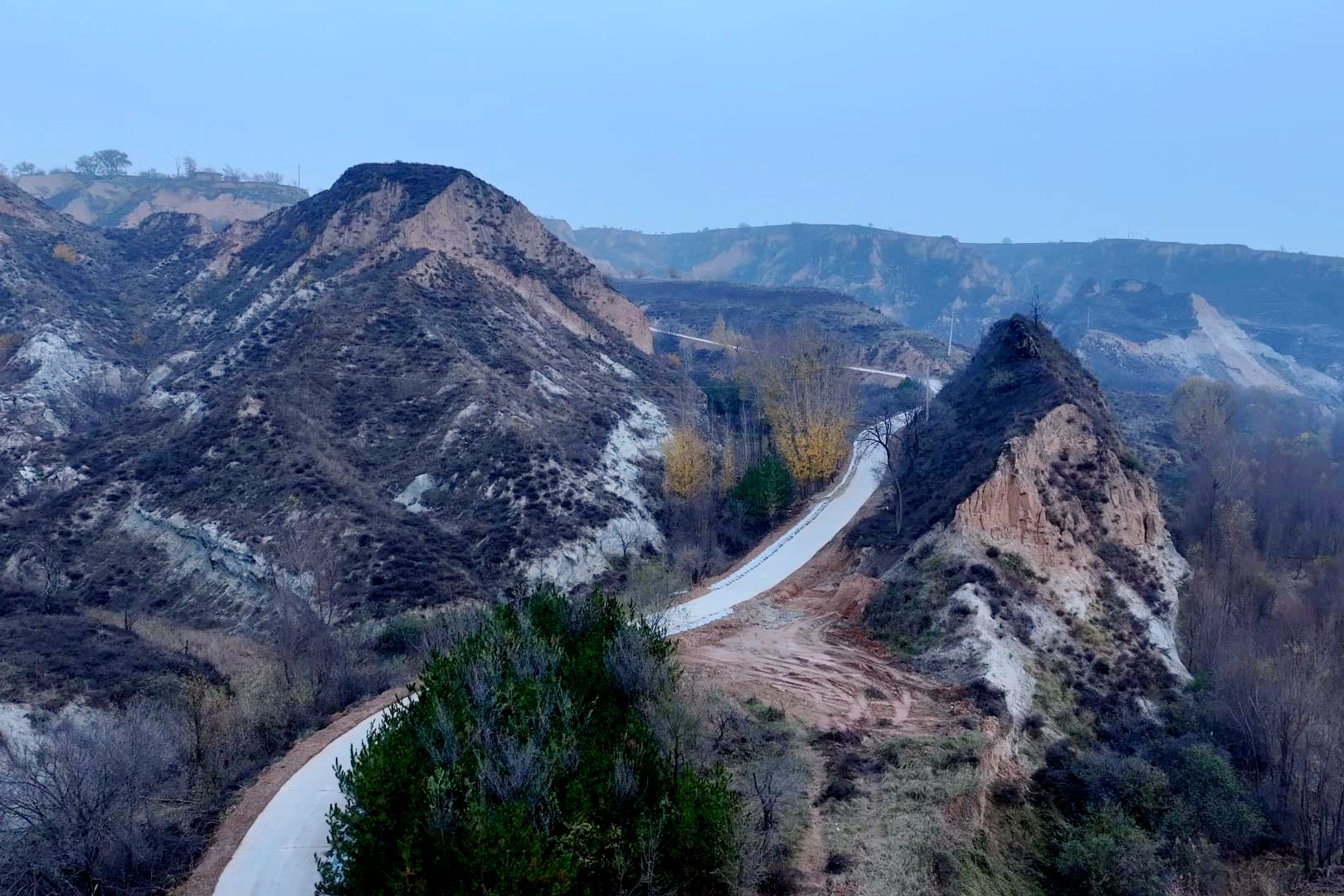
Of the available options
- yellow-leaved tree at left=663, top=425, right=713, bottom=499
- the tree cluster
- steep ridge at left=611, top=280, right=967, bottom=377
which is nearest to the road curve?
the tree cluster

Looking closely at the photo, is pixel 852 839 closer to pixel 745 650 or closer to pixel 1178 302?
pixel 745 650

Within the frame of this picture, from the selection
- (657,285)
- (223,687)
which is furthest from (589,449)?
(657,285)

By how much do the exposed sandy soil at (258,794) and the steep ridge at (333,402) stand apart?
13.1 metres

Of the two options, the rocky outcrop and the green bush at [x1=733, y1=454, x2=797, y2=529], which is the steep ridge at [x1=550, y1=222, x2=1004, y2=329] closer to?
the green bush at [x1=733, y1=454, x2=797, y2=529]

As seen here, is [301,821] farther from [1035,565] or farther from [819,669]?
[1035,565]

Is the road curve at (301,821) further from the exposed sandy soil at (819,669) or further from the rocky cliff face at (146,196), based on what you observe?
the rocky cliff face at (146,196)

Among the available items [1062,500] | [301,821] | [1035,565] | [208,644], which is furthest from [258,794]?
[1062,500]

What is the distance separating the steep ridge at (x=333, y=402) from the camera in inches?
1319

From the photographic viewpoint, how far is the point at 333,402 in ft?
140

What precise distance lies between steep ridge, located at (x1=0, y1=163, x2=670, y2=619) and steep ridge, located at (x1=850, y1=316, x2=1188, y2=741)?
14.8m

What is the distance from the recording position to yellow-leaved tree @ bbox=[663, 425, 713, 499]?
39031 millimetres

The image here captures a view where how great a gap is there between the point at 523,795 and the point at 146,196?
5197 inches

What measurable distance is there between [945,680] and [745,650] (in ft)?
15.7

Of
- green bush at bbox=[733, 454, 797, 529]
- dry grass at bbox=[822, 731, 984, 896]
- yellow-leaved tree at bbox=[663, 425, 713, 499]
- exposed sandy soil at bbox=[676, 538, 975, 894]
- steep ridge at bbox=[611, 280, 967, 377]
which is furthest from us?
steep ridge at bbox=[611, 280, 967, 377]
